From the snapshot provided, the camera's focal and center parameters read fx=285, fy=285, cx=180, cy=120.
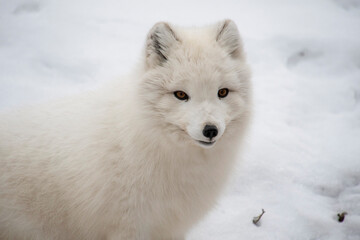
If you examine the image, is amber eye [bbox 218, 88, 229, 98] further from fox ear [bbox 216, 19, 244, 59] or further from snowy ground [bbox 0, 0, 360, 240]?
snowy ground [bbox 0, 0, 360, 240]

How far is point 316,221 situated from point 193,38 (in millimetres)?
2453

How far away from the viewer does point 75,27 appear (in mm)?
5695

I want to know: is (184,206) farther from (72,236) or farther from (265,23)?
(265,23)

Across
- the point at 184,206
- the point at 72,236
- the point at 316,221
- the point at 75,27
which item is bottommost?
the point at 316,221

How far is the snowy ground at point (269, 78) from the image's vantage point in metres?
3.37

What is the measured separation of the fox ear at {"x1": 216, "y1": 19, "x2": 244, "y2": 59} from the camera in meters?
2.41

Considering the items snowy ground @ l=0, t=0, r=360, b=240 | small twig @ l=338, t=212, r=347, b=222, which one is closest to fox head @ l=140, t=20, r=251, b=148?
snowy ground @ l=0, t=0, r=360, b=240

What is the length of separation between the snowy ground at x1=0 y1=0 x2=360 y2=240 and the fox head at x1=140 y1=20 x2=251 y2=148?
1.12 meters

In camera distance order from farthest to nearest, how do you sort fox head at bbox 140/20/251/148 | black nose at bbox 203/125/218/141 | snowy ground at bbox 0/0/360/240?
snowy ground at bbox 0/0/360/240, fox head at bbox 140/20/251/148, black nose at bbox 203/125/218/141

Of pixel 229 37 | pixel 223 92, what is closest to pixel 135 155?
pixel 223 92

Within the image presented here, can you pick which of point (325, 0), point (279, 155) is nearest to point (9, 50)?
point (279, 155)

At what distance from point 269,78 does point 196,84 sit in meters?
3.53

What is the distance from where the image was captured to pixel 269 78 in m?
5.25

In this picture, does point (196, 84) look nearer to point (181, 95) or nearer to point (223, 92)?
point (181, 95)
